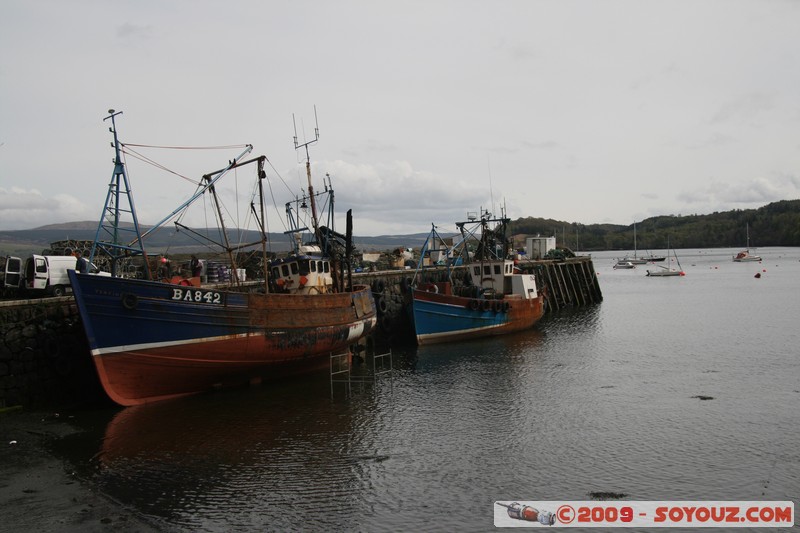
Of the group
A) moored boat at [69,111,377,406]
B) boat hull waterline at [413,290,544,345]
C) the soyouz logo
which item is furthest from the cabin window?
the soyouz logo

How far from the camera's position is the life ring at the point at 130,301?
54.6 ft

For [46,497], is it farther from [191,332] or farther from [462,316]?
[462,316]

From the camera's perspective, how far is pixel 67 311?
59.8ft

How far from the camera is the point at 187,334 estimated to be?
17.8 m

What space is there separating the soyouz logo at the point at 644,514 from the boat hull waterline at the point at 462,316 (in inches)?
730

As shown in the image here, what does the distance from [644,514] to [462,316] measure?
20.5 m

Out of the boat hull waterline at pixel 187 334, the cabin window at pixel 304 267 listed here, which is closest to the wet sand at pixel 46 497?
the boat hull waterline at pixel 187 334

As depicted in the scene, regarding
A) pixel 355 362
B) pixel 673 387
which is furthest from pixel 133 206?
pixel 673 387

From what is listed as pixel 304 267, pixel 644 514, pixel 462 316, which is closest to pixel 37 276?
pixel 304 267

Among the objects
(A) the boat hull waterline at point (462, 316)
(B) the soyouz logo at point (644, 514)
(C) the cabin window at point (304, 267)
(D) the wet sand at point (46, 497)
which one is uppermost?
(C) the cabin window at point (304, 267)

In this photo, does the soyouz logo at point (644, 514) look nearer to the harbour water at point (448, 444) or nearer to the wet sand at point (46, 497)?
the harbour water at point (448, 444)

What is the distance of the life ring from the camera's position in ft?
54.6

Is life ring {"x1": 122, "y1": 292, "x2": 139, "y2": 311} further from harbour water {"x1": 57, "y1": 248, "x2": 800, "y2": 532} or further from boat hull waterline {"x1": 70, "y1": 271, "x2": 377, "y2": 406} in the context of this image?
harbour water {"x1": 57, "y1": 248, "x2": 800, "y2": 532}

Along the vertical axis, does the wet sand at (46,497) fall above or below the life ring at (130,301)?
below
